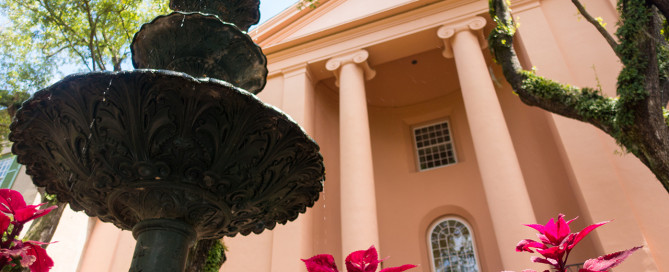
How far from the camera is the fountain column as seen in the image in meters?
8.26

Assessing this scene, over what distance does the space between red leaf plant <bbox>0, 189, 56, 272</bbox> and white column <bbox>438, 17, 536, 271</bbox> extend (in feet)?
19.8

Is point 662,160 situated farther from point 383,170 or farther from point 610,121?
point 383,170

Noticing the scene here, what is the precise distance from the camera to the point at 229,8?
188 inches

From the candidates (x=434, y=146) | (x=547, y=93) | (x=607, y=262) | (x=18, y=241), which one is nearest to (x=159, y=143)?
(x=18, y=241)

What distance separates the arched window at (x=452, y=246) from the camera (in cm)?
1087

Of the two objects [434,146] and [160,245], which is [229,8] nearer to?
[160,245]

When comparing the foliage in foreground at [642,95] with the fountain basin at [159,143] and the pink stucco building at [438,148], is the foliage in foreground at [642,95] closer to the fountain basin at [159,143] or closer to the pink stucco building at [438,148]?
the pink stucco building at [438,148]

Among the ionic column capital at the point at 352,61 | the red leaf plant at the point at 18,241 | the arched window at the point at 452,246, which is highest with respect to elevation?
the ionic column capital at the point at 352,61

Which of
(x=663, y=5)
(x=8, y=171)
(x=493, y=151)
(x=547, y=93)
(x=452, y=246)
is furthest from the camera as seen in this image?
(x=8, y=171)

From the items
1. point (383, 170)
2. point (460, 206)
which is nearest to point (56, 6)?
point (383, 170)

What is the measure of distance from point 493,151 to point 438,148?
5611 millimetres

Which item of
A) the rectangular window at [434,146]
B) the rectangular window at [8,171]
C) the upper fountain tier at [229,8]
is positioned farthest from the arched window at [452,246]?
the rectangular window at [8,171]

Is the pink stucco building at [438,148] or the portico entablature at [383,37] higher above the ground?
the portico entablature at [383,37]

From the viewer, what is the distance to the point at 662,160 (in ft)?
14.8
